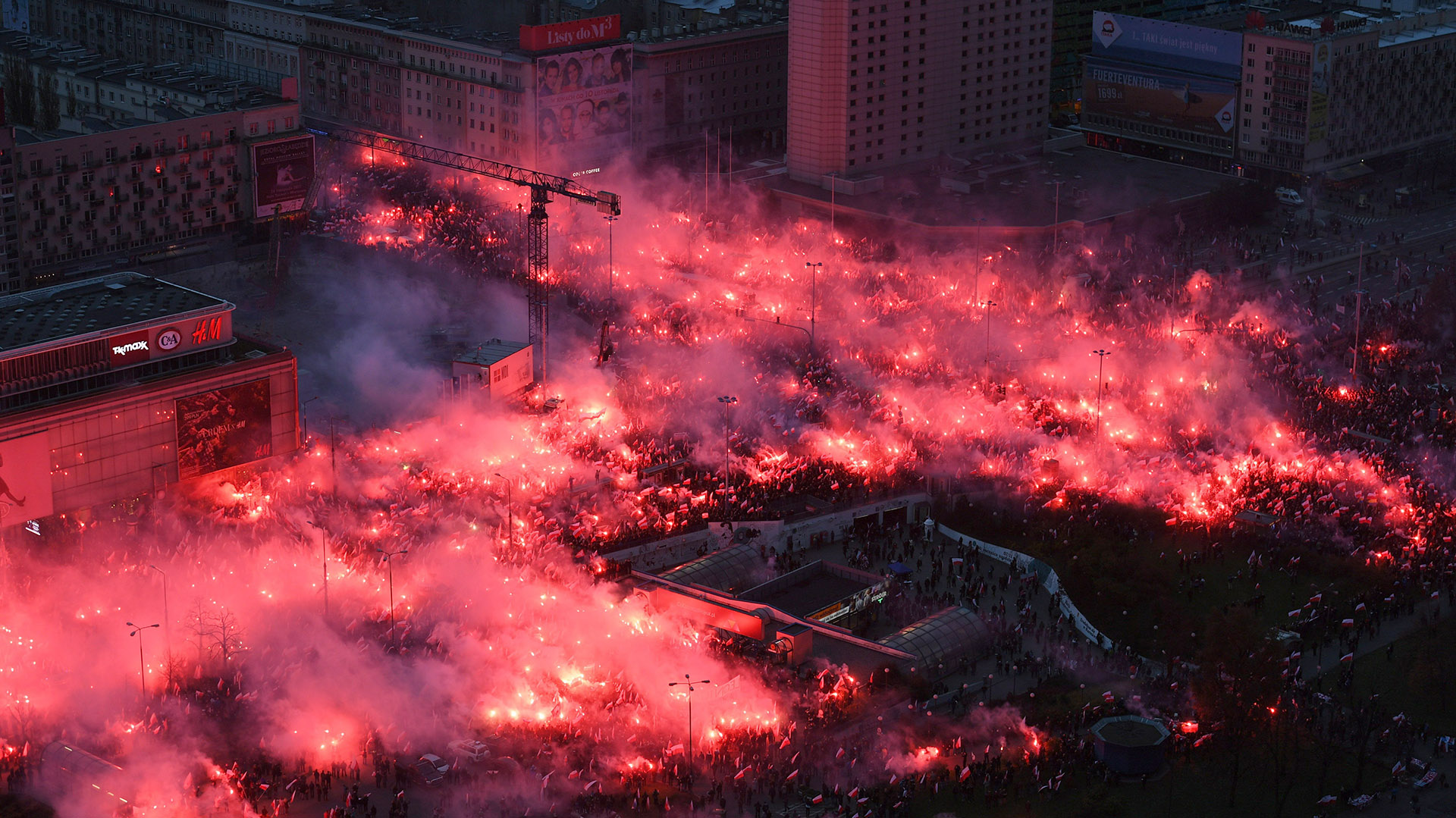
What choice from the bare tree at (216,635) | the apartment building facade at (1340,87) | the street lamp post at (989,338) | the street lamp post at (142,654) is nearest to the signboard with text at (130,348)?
the bare tree at (216,635)

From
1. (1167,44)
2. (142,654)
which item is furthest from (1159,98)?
(142,654)

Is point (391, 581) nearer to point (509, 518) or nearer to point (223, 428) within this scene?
point (509, 518)

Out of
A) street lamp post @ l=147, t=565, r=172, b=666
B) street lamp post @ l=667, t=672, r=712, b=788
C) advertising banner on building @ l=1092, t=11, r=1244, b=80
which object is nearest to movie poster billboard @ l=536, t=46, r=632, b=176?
advertising banner on building @ l=1092, t=11, r=1244, b=80

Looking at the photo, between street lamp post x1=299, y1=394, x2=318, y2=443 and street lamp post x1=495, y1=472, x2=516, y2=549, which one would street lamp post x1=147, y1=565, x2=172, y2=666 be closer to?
street lamp post x1=495, y1=472, x2=516, y2=549

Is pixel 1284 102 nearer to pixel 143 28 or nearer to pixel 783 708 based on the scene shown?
pixel 783 708

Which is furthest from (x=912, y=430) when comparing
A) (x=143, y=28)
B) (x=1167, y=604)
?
(x=143, y=28)

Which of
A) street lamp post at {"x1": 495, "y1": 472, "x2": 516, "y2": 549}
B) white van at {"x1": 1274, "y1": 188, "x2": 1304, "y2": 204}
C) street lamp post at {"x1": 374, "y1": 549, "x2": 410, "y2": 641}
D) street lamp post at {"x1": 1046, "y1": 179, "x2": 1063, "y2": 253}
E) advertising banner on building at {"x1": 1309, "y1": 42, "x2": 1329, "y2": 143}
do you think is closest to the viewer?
street lamp post at {"x1": 374, "y1": 549, "x2": 410, "y2": 641}

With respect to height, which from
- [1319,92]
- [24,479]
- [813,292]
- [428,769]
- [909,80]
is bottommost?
[428,769]
